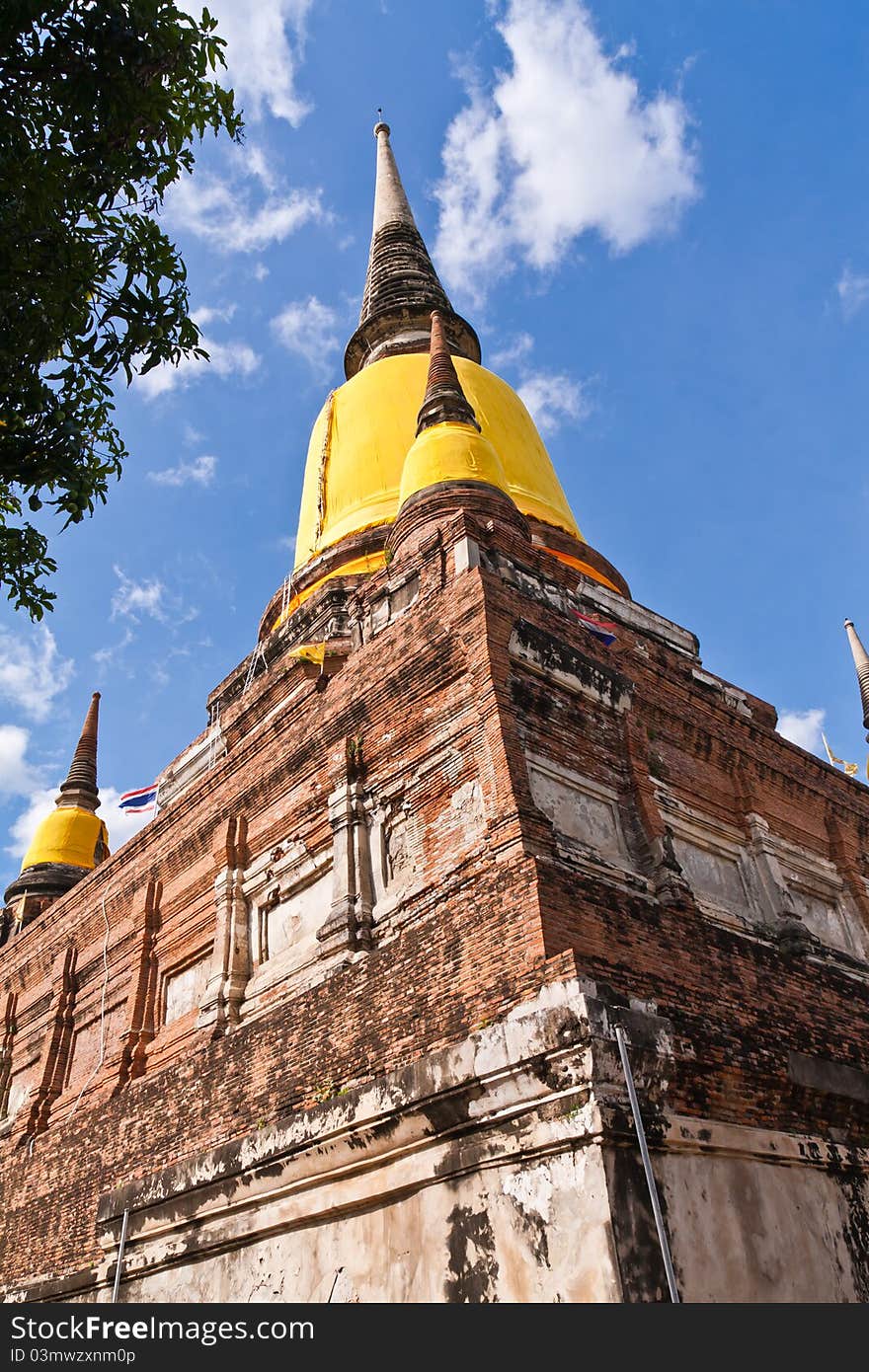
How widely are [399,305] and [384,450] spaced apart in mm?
6499

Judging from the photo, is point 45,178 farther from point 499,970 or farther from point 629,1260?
point 629,1260

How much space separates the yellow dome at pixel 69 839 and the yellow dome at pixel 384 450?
7692 mm

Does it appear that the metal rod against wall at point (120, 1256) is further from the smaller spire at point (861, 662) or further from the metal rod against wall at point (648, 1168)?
the smaller spire at point (861, 662)

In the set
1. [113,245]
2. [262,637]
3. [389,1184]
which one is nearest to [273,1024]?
[389,1184]

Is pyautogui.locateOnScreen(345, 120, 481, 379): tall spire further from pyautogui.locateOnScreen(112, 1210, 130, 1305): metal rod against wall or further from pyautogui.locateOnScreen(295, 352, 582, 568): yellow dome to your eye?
pyautogui.locateOnScreen(112, 1210, 130, 1305): metal rod against wall

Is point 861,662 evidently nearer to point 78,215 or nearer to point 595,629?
point 595,629

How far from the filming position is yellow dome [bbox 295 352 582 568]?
17891mm

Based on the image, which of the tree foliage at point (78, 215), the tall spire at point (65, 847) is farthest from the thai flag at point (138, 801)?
the tree foliage at point (78, 215)

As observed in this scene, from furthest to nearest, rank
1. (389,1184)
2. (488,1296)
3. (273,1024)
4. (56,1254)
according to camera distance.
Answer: (56,1254)
(273,1024)
(389,1184)
(488,1296)

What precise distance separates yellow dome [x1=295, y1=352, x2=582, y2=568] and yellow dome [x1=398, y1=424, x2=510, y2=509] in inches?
145

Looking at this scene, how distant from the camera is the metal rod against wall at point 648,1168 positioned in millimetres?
5285

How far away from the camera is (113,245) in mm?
6355

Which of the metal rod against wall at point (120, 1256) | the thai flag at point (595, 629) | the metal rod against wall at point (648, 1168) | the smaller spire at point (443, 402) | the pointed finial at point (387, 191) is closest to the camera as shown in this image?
the metal rod against wall at point (648, 1168)

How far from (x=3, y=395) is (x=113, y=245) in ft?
3.97
